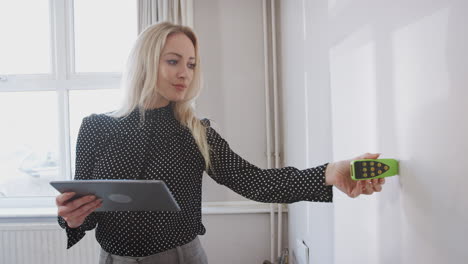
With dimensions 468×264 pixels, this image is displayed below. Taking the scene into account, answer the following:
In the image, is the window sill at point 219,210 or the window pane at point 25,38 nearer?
the window sill at point 219,210

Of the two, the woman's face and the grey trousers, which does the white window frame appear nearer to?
the woman's face

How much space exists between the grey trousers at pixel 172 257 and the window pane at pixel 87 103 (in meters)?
1.97

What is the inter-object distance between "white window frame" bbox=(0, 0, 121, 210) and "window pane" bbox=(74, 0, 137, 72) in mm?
61

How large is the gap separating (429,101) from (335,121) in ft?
1.71

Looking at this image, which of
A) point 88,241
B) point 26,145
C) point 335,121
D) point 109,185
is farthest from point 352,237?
point 26,145

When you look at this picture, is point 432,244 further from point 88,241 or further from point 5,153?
point 5,153

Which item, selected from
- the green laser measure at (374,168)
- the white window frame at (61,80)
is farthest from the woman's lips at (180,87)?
the white window frame at (61,80)

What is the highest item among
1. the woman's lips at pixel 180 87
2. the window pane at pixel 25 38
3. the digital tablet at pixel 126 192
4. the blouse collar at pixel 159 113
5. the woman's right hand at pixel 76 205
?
the window pane at pixel 25 38

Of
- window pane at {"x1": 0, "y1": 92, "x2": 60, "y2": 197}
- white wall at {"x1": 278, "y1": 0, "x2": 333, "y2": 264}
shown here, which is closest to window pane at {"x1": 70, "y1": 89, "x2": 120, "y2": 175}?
window pane at {"x1": 0, "y1": 92, "x2": 60, "y2": 197}

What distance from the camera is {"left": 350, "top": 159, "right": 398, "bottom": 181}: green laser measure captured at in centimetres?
70

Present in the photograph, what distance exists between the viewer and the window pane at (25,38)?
2898 millimetres

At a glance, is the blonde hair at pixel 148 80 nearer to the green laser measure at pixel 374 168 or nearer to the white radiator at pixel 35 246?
the green laser measure at pixel 374 168

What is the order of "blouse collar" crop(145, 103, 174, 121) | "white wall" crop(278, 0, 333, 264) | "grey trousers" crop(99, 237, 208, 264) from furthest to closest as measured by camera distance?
"white wall" crop(278, 0, 333, 264) → "blouse collar" crop(145, 103, 174, 121) → "grey trousers" crop(99, 237, 208, 264)

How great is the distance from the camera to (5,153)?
9.59ft
